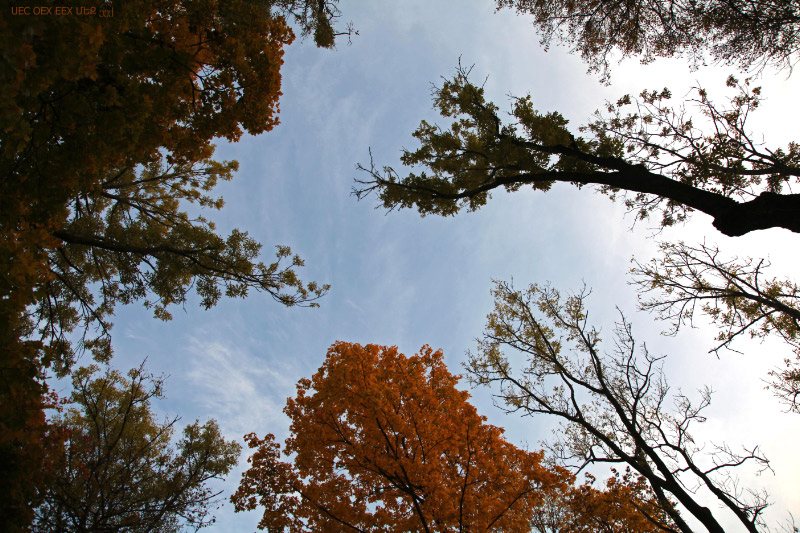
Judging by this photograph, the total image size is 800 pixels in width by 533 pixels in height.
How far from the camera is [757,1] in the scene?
20.2ft

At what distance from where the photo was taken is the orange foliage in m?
5.42

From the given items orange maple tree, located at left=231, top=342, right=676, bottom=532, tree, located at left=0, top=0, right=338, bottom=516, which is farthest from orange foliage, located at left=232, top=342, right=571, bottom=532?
tree, located at left=0, top=0, right=338, bottom=516

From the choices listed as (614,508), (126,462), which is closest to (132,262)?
(126,462)

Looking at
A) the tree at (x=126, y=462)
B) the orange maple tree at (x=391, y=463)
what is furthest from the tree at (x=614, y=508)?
the tree at (x=126, y=462)

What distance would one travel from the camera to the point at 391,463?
5.41 metres

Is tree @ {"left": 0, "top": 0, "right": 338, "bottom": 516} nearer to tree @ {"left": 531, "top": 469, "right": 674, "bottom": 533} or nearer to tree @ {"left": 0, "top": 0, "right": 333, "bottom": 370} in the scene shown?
tree @ {"left": 0, "top": 0, "right": 333, "bottom": 370}

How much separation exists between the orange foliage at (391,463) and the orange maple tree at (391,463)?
2cm

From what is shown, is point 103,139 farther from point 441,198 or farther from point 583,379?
point 583,379

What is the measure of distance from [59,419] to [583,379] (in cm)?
1608

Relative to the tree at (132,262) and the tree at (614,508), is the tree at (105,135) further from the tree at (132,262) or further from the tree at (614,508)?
the tree at (614,508)

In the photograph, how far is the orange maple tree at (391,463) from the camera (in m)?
5.42

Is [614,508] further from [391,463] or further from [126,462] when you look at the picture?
[126,462]

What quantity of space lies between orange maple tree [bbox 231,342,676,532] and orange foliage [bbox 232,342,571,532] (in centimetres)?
2

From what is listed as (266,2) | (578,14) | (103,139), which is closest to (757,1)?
(578,14)
